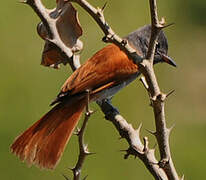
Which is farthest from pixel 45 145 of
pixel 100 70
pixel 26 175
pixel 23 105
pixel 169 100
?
pixel 169 100

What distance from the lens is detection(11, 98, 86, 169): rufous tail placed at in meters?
2.31

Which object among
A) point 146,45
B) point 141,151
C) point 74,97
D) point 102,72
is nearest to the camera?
point 141,151

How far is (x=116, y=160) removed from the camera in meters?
4.86

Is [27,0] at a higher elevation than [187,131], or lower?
higher

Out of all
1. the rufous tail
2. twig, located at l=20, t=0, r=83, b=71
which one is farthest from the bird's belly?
twig, located at l=20, t=0, r=83, b=71

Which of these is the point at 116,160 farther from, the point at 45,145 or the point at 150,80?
the point at 150,80

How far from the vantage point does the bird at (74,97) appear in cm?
233

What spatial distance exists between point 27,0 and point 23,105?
2804mm

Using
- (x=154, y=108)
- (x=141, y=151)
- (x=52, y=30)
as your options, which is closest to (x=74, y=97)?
(x=52, y=30)

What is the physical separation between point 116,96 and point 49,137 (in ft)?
9.00

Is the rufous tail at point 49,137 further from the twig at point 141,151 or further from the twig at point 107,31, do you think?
the twig at point 107,31

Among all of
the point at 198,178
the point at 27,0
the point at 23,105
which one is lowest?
the point at 198,178

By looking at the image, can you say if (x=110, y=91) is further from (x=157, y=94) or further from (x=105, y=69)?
(x=157, y=94)

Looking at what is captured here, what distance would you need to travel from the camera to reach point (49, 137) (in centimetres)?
245
